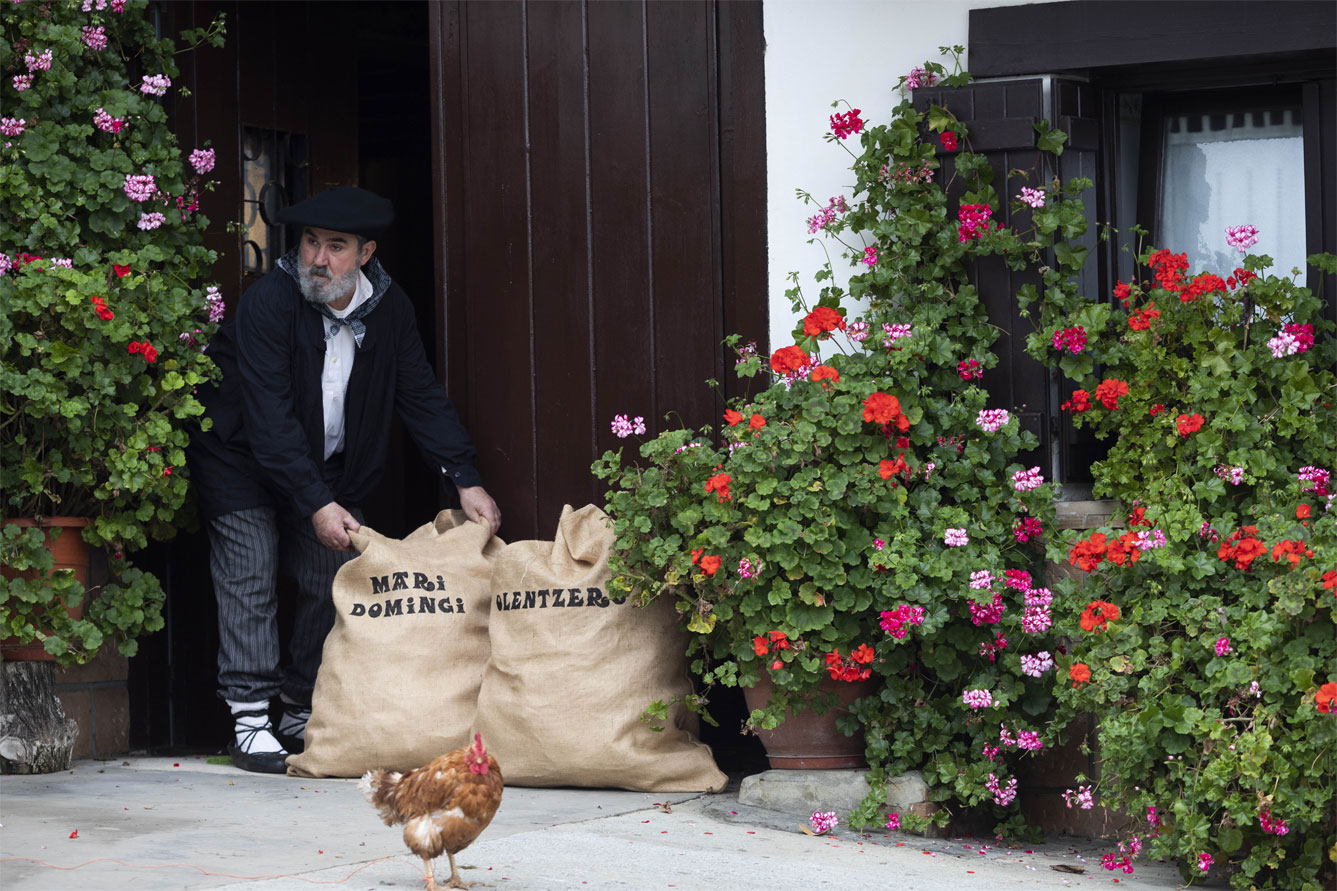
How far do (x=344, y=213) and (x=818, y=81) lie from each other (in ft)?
4.96

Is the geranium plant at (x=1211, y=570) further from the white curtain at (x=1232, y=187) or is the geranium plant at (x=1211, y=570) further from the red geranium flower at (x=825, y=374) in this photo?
the red geranium flower at (x=825, y=374)

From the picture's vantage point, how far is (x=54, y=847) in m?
3.60

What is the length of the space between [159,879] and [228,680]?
169cm

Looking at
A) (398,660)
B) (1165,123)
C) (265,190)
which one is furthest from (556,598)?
(265,190)

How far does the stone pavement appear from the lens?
3.37m

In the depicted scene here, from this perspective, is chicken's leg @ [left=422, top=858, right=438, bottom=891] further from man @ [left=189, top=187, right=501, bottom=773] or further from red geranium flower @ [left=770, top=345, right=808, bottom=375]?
man @ [left=189, top=187, right=501, bottom=773]

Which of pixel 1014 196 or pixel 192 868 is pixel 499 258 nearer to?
pixel 1014 196

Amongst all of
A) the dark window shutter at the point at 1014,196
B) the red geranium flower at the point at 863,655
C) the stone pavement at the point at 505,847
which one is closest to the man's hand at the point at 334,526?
the stone pavement at the point at 505,847

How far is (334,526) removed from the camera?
479cm

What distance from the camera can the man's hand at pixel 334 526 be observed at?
4.79 m

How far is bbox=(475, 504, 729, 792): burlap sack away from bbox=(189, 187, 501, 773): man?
58 centimetres

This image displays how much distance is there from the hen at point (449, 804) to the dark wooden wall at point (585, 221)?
1811mm

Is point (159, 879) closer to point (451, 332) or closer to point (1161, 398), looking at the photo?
point (451, 332)

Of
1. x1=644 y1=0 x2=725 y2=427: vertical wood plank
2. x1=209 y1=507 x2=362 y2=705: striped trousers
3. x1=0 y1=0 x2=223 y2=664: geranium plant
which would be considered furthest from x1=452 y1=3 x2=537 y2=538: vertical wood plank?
x1=0 y1=0 x2=223 y2=664: geranium plant
